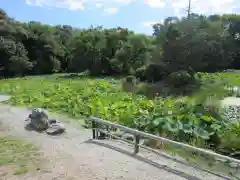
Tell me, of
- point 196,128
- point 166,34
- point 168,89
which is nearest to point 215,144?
point 196,128

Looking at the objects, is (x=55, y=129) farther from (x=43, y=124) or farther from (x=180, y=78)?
(x=180, y=78)

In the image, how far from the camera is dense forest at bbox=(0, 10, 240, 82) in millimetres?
25312

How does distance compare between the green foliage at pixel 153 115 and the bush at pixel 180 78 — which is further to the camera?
the bush at pixel 180 78

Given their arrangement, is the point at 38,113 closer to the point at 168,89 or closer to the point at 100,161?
the point at 100,161

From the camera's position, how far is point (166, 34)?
83.4 ft

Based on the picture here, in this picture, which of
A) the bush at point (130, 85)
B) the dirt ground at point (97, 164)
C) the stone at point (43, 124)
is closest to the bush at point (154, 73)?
the bush at point (130, 85)

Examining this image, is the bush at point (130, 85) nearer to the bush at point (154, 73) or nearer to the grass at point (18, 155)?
the bush at point (154, 73)

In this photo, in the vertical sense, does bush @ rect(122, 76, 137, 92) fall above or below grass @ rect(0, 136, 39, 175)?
below

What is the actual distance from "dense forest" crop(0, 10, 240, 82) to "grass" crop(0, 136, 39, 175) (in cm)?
1577

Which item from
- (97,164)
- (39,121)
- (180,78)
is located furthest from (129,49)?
(97,164)

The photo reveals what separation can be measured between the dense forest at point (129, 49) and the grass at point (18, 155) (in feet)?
51.7

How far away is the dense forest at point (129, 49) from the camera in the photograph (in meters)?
25.3

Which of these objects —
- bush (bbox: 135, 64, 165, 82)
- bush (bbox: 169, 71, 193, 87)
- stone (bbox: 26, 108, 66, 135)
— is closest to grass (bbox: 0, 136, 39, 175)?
stone (bbox: 26, 108, 66, 135)

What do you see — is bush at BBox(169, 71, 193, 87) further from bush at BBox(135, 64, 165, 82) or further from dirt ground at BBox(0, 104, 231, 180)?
dirt ground at BBox(0, 104, 231, 180)
